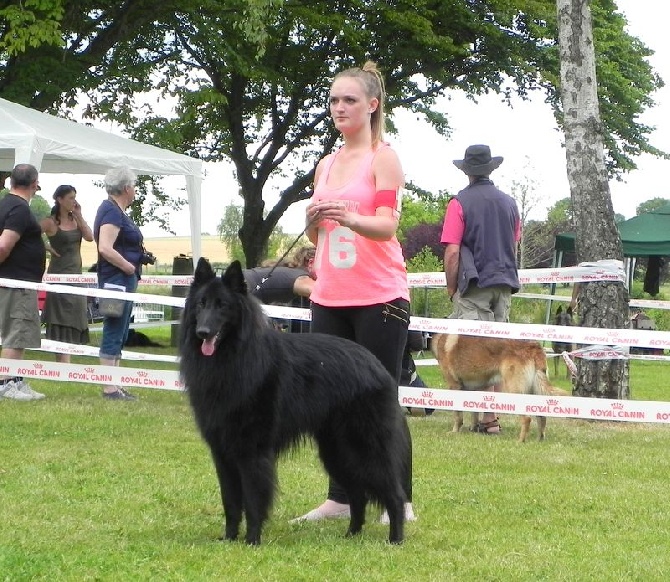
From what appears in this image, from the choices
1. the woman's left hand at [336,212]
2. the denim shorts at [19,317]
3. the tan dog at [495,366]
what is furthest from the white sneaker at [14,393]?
the woman's left hand at [336,212]

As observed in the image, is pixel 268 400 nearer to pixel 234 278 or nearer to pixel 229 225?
pixel 234 278

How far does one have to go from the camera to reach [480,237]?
7547mm

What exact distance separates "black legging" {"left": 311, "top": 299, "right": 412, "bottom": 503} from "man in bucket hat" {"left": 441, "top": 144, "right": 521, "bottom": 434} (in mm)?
3000

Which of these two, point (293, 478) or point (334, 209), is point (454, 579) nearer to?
point (334, 209)

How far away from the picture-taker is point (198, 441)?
6883mm

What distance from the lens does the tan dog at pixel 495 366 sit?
7691 millimetres

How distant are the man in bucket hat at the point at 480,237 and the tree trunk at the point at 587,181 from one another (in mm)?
1530

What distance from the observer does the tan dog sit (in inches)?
303

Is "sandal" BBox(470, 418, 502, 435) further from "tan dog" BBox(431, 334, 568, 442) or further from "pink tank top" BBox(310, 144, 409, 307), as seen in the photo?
"pink tank top" BBox(310, 144, 409, 307)

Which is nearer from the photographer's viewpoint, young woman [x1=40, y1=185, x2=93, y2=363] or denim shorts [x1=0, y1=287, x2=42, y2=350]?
denim shorts [x1=0, y1=287, x2=42, y2=350]

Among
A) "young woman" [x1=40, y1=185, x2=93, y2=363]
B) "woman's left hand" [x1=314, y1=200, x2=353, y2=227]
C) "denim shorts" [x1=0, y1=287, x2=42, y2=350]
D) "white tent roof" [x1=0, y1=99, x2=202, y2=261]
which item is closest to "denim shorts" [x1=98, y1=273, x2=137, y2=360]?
"denim shorts" [x1=0, y1=287, x2=42, y2=350]

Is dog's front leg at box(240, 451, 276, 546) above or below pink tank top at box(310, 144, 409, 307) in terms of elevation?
below

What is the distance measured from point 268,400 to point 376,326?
634mm

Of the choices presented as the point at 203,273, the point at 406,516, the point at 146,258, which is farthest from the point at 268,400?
the point at 146,258
